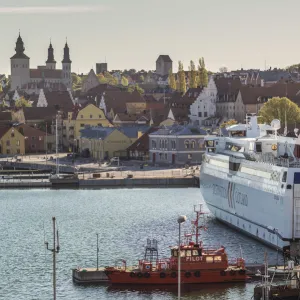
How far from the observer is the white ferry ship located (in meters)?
56.8

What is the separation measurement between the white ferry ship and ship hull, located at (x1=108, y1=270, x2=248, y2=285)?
6072 millimetres

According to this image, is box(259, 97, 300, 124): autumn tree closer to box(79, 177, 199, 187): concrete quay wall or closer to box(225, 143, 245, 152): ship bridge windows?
box(79, 177, 199, 187): concrete quay wall

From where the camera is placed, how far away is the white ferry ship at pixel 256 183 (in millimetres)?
56781

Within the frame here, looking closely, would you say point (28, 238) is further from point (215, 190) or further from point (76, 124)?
point (76, 124)

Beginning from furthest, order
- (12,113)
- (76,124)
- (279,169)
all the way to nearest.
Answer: (12,113) < (76,124) < (279,169)

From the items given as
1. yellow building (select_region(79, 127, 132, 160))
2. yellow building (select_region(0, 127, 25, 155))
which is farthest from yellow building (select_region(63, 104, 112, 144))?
yellow building (select_region(79, 127, 132, 160))

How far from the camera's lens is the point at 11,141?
137500 mm

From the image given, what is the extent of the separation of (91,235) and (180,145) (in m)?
49.9

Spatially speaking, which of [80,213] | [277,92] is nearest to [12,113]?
[277,92]

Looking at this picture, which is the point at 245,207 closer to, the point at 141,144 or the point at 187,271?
the point at 187,271

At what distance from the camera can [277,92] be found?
151 meters

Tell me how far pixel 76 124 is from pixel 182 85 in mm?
52429

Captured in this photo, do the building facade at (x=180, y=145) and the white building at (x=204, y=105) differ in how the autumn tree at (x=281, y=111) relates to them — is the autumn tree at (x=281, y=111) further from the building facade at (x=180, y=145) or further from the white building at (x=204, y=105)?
the white building at (x=204, y=105)

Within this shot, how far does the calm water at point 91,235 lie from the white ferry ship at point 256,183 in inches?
42.2
